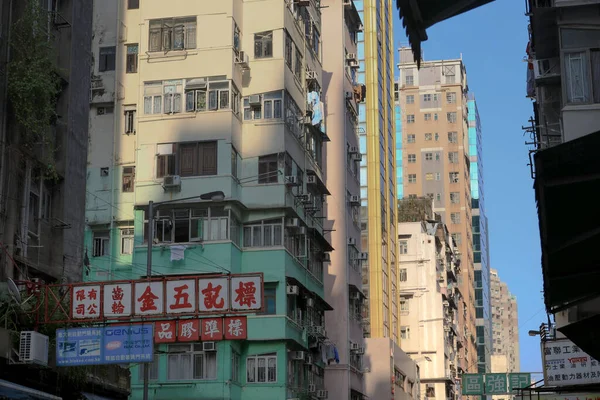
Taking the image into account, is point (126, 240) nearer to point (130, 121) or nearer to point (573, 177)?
point (130, 121)

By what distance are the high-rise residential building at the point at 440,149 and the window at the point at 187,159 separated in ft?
267

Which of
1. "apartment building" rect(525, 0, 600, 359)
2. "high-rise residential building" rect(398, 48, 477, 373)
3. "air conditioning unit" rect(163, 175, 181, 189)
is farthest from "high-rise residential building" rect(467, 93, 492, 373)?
"apartment building" rect(525, 0, 600, 359)

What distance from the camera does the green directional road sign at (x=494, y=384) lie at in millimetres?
51781

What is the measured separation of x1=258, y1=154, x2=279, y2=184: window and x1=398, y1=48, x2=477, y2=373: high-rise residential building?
8013 centimetres

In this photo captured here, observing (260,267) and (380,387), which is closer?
(260,267)

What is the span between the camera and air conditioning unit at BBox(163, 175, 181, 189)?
4003 centimetres

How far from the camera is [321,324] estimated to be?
47.2 metres

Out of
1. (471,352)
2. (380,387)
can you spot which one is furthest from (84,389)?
(471,352)

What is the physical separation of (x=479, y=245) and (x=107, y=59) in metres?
105

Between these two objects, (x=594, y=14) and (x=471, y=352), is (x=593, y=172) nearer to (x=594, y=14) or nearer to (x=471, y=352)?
(x=594, y=14)

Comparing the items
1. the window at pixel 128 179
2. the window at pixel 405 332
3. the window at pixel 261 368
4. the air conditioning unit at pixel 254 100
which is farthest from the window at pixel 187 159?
the window at pixel 405 332

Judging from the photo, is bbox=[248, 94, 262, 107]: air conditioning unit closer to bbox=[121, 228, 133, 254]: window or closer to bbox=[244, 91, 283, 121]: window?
bbox=[244, 91, 283, 121]: window

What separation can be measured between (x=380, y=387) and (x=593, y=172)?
48095 mm

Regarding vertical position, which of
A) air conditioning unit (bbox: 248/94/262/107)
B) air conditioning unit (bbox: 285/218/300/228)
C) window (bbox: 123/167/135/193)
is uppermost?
air conditioning unit (bbox: 248/94/262/107)
